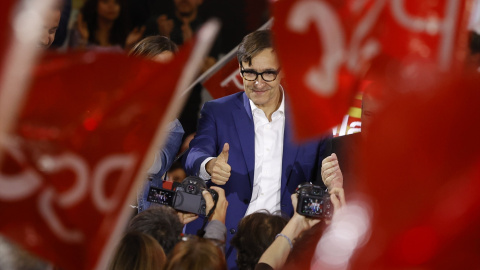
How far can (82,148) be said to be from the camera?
74.1 inches

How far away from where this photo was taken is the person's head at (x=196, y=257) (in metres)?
2.14

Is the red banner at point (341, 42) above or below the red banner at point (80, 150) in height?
above

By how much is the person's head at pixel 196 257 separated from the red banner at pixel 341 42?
407 millimetres

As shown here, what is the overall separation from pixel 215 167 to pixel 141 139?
1.07 metres

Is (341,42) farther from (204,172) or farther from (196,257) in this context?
(204,172)

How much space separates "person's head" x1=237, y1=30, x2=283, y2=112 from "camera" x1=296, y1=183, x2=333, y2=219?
70 centimetres

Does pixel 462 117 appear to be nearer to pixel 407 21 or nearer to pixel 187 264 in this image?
pixel 407 21

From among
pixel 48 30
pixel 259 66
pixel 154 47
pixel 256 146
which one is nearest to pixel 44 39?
pixel 48 30

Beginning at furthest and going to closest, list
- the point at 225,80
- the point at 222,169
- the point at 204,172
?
the point at 225,80 < the point at 204,172 < the point at 222,169

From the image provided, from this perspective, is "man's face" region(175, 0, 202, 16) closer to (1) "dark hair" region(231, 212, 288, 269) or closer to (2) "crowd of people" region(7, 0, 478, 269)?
(2) "crowd of people" region(7, 0, 478, 269)

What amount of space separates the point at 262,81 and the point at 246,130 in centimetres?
22

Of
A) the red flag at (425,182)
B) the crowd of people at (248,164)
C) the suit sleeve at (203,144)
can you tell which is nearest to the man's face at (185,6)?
the crowd of people at (248,164)

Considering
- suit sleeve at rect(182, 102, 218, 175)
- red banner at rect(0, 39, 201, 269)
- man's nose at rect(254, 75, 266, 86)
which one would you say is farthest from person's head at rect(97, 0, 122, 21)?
red banner at rect(0, 39, 201, 269)

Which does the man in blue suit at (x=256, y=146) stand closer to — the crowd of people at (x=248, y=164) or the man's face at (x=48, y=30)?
the crowd of people at (x=248, y=164)
